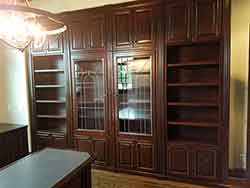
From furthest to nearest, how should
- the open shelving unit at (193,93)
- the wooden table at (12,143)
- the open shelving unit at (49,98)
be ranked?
the open shelving unit at (49,98) < the wooden table at (12,143) < the open shelving unit at (193,93)

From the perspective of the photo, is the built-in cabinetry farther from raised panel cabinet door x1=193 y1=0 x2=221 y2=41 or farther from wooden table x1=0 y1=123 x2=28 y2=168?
wooden table x1=0 y1=123 x2=28 y2=168

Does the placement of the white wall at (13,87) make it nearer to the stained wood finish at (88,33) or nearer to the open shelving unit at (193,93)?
the stained wood finish at (88,33)

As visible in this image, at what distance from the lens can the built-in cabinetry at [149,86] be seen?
309cm

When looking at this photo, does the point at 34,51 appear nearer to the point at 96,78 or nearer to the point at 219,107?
the point at 96,78

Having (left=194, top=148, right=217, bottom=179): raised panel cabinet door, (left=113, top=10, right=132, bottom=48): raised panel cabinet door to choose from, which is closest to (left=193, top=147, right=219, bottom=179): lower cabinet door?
(left=194, top=148, right=217, bottom=179): raised panel cabinet door

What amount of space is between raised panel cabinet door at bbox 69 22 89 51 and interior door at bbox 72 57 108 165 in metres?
0.22

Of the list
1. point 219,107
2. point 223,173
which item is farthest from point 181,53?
point 223,173

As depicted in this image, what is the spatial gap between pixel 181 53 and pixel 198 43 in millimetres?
395

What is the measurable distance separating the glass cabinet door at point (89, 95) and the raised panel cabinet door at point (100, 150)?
0.21 metres

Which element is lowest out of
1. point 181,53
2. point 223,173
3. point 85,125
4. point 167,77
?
point 223,173

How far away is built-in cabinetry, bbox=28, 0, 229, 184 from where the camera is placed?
309cm

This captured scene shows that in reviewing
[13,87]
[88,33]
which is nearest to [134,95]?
[88,33]

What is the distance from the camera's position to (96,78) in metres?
3.77

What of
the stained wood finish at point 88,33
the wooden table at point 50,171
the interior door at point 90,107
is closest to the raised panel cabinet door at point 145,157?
the interior door at point 90,107
